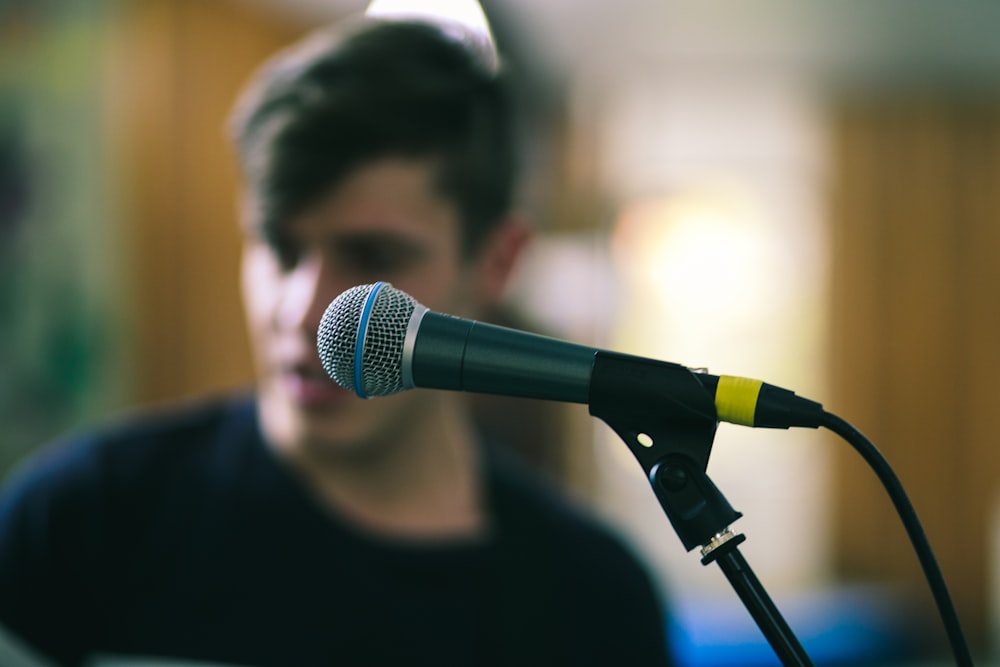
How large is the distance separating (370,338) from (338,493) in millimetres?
729

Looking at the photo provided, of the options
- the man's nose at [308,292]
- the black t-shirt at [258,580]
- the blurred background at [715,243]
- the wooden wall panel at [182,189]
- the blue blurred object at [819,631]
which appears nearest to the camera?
the man's nose at [308,292]

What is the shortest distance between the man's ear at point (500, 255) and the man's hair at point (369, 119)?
3 cm

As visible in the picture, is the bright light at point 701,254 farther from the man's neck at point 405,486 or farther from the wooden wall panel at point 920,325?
the man's neck at point 405,486

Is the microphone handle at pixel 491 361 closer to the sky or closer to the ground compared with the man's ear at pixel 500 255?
closer to the ground

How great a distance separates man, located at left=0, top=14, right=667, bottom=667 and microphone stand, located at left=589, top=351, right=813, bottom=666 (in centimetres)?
50

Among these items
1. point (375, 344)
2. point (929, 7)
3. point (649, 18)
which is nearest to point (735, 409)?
point (375, 344)

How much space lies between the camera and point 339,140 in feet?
3.47

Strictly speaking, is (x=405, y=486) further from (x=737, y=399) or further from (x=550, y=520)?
(x=737, y=399)

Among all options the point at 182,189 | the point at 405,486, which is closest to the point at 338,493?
the point at 405,486

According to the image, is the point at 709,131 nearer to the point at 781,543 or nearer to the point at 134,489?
the point at 781,543

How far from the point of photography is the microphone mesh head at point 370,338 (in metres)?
0.57

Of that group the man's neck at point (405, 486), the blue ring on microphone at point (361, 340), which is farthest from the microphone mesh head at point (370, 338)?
the man's neck at point (405, 486)

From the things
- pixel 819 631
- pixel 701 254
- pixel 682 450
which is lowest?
pixel 819 631

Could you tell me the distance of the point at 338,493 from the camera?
1248 mm
